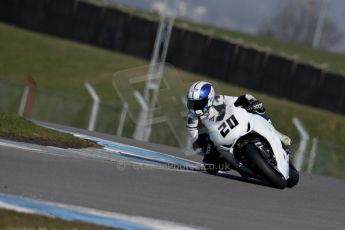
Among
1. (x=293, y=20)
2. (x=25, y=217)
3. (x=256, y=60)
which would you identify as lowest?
(x=25, y=217)

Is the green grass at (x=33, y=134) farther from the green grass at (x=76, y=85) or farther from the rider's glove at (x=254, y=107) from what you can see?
the green grass at (x=76, y=85)

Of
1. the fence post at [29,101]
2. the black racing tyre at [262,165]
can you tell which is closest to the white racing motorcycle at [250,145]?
the black racing tyre at [262,165]

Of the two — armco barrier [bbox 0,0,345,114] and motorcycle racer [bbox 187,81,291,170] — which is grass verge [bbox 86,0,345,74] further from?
motorcycle racer [bbox 187,81,291,170]

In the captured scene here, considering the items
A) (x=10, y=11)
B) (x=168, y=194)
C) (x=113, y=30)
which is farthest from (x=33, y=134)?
(x=10, y=11)

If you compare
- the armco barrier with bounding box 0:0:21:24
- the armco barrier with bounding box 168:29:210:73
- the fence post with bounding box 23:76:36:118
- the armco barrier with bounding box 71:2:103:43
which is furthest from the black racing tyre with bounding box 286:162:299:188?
the armco barrier with bounding box 0:0:21:24

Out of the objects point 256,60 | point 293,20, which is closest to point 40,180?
point 256,60

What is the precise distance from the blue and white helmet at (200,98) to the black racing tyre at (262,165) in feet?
2.46

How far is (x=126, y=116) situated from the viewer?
2536 cm

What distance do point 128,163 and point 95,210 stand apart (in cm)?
479

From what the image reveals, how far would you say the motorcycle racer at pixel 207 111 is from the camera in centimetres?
1266

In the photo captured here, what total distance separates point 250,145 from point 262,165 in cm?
30

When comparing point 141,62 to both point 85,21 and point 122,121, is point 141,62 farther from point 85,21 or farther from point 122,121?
point 122,121

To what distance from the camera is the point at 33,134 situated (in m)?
15.1

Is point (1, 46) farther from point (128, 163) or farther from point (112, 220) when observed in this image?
point (112, 220)
